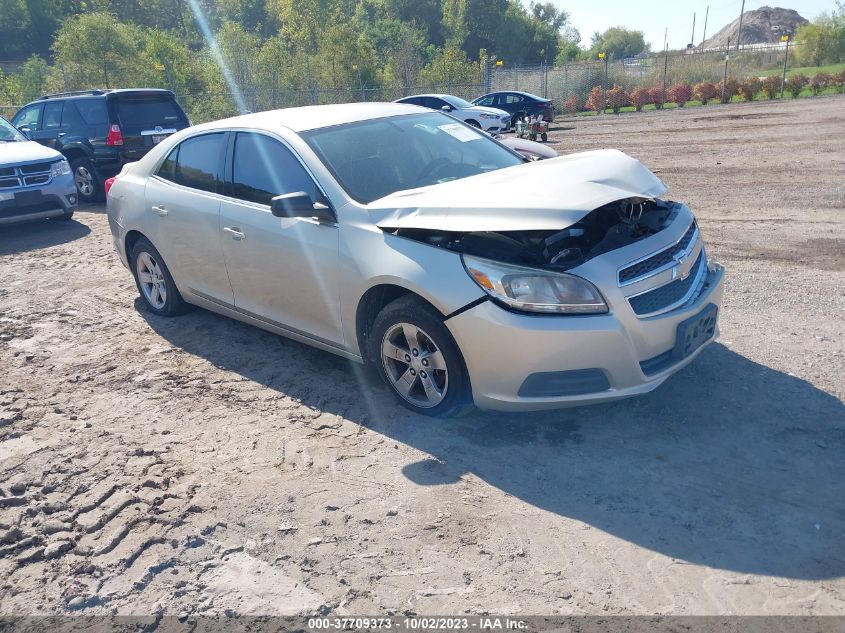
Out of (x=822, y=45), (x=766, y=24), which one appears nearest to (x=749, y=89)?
(x=822, y=45)

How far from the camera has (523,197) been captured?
3.75 metres

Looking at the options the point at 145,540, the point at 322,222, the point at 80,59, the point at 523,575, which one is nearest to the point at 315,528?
the point at 145,540

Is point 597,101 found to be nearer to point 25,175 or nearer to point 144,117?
point 144,117

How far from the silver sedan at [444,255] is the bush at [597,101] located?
31.3 meters

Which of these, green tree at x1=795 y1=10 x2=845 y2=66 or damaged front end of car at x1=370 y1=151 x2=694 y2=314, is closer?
damaged front end of car at x1=370 y1=151 x2=694 y2=314

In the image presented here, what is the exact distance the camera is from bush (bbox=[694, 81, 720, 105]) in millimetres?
33500

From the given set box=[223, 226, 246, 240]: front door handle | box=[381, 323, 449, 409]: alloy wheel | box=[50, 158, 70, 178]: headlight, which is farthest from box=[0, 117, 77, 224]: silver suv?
box=[381, 323, 449, 409]: alloy wheel

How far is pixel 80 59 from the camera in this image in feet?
88.2

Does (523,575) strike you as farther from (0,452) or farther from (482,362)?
(0,452)

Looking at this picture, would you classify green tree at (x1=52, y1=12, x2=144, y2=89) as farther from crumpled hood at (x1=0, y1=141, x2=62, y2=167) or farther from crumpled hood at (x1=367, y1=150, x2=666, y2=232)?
crumpled hood at (x1=367, y1=150, x2=666, y2=232)

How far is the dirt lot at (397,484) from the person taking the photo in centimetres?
281

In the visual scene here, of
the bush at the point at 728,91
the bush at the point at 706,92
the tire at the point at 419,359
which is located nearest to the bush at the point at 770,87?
the bush at the point at 728,91

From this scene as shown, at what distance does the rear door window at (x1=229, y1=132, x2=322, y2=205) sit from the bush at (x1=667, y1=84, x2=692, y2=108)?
33.0 m

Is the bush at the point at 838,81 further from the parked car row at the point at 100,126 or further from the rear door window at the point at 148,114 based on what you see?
the rear door window at the point at 148,114
